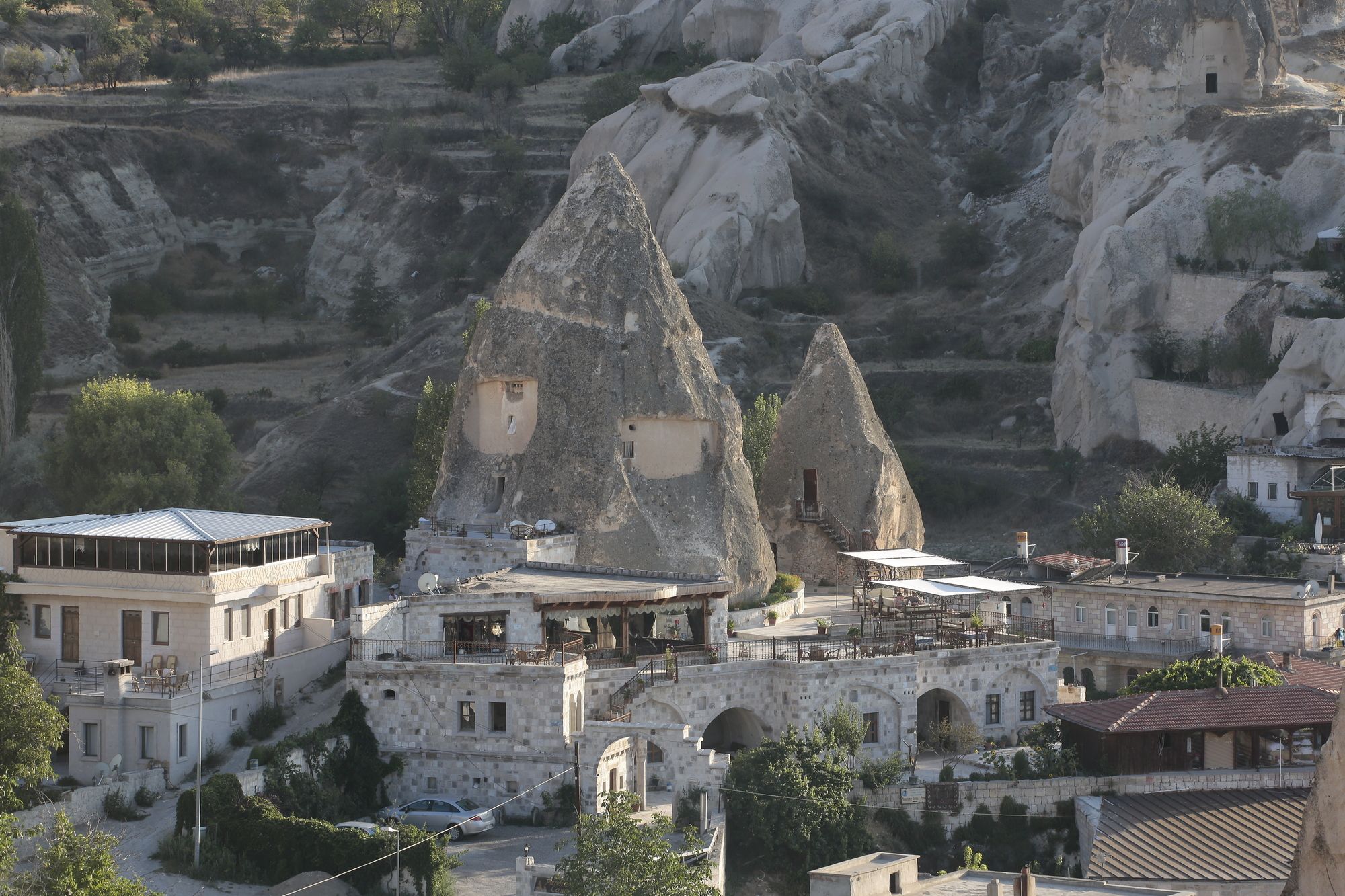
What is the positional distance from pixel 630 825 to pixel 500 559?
55.1 feet

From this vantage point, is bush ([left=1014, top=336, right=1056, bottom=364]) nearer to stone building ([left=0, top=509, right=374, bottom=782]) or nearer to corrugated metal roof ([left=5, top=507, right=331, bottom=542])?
corrugated metal roof ([left=5, top=507, right=331, bottom=542])

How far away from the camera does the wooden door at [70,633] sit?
48.3 meters

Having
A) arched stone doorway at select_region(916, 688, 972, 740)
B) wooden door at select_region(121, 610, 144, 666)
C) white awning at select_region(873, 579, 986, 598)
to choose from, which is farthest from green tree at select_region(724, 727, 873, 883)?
wooden door at select_region(121, 610, 144, 666)

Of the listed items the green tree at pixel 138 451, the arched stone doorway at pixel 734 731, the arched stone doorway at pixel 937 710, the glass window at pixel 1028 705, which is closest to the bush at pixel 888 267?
the green tree at pixel 138 451

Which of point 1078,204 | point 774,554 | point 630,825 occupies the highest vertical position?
point 1078,204

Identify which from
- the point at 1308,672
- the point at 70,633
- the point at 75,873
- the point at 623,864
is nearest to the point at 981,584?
the point at 1308,672

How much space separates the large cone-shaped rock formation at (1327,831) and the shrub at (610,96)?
100 meters

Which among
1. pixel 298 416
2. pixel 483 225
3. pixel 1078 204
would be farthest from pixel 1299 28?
pixel 298 416

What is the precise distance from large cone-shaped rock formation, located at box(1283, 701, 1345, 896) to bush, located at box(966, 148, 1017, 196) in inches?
3811

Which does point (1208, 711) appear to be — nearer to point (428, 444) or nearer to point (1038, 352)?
point (428, 444)

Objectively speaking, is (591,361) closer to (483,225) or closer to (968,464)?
(968,464)

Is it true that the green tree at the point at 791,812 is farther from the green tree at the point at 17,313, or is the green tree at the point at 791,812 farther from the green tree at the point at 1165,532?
the green tree at the point at 17,313

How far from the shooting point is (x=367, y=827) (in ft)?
134

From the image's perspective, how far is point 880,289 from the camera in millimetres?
103188
